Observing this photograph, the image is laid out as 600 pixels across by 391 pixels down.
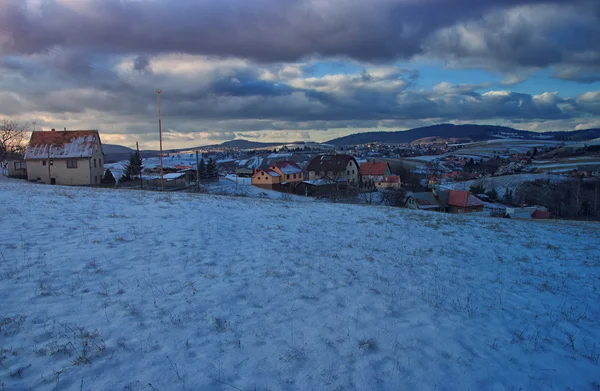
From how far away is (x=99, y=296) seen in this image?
263 inches

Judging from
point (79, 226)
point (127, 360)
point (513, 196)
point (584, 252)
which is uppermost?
point (79, 226)

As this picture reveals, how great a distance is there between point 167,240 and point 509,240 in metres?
13.5

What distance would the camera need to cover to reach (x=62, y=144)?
46.5 meters

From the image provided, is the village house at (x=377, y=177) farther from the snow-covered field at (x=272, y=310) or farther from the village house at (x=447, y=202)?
the snow-covered field at (x=272, y=310)

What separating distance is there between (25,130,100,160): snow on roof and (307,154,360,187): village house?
4577 cm

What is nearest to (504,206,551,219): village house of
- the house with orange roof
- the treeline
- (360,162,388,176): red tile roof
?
the house with orange roof

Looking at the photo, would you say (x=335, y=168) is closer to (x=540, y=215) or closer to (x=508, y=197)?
(x=508, y=197)

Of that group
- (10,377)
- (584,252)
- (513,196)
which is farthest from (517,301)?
(513,196)

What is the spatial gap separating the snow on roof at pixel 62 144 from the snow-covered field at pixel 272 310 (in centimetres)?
3851

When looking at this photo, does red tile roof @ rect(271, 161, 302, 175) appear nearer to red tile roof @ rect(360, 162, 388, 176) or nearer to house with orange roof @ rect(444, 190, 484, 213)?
red tile roof @ rect(360, 162, 388, 176)

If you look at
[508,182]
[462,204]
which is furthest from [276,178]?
[508,182]

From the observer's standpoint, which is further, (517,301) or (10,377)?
(517,301)

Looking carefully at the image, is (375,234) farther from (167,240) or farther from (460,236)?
(167,240)

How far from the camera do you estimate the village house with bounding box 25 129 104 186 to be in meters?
45.4
